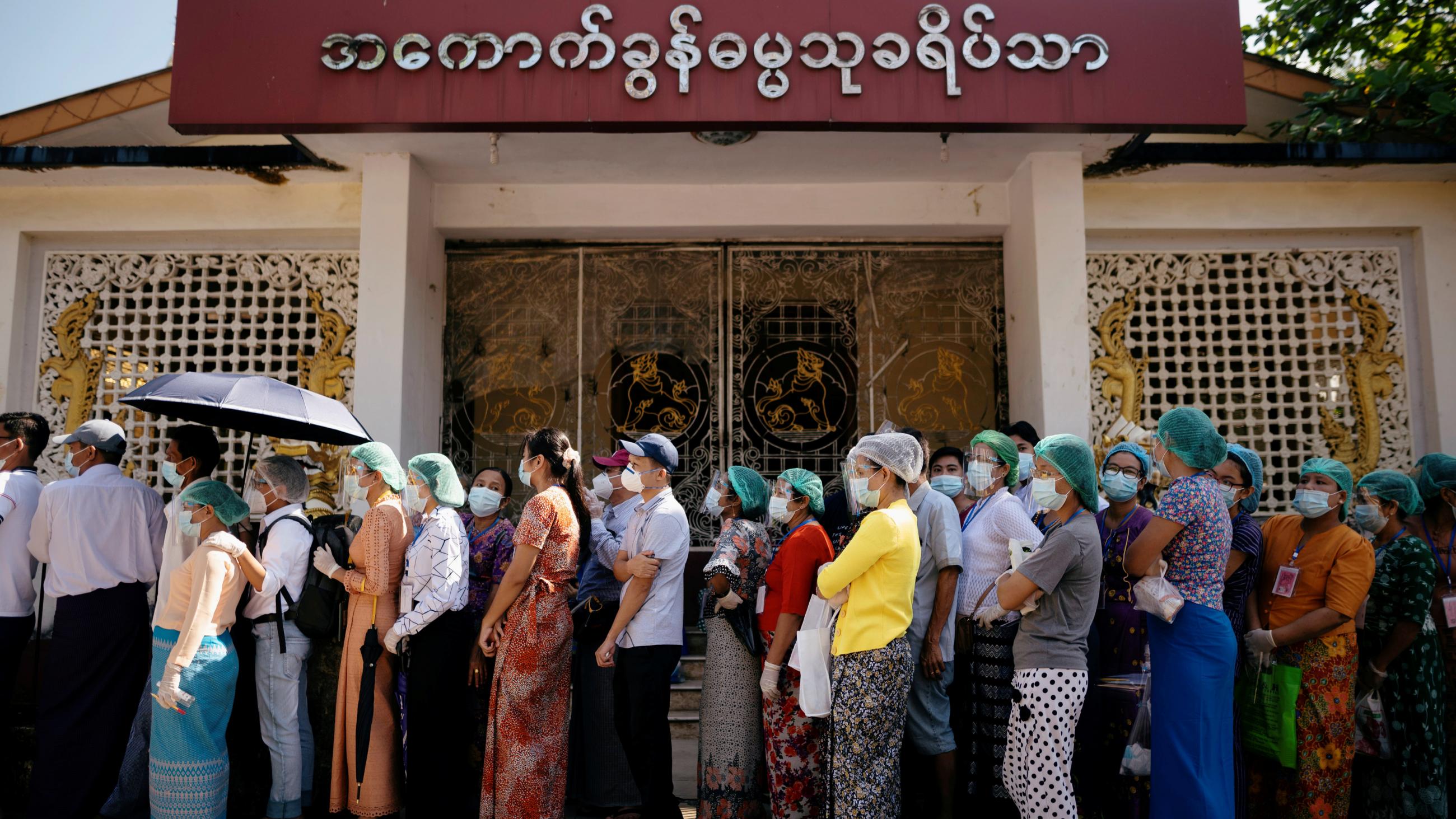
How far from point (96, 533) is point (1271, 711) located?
17.1 ft

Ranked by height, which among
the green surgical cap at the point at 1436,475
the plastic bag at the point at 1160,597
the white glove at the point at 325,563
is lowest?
the plastic bag at the point at 1160,597

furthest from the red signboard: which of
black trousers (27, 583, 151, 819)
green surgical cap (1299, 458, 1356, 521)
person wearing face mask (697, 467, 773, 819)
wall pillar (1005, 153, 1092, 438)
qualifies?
black trousers (27, 583, 151, 819)

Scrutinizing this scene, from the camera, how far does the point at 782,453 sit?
7.15 meters

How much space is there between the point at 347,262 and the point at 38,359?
7.23 feet

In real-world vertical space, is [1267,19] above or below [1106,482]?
above

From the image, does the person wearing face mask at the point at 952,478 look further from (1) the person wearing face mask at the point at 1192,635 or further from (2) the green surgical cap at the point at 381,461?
(2) the green surgical cap at the point at 381,461

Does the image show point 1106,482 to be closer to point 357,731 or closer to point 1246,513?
point 1246,513

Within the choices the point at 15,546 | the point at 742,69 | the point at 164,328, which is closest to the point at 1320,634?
the point at 742,69

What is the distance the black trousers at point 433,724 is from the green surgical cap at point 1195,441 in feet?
9.86

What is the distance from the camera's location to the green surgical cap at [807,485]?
173 inches

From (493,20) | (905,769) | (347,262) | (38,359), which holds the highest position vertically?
(493,20)

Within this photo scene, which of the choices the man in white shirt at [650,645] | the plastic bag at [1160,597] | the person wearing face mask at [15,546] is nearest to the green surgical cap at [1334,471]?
the plastic bag at [1160,597]

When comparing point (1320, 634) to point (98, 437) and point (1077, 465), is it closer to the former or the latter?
point (1077, 465)

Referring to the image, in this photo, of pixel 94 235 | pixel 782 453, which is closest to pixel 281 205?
pixel 94 235
